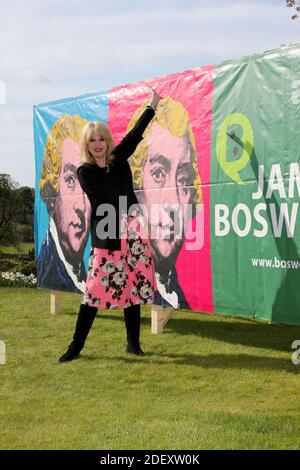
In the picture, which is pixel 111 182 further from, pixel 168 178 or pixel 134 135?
pixel 168 178

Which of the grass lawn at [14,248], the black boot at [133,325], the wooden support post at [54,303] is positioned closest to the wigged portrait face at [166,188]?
the black boot at [133,325]

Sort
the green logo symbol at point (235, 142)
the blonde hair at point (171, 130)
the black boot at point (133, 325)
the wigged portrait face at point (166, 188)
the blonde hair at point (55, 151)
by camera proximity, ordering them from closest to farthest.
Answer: the green logo symbol at point (235, 142), the black boot at point (133, 325), the blonde hair at point (171, 130), the wigged portrait face at point (166, 188), the blonde hair at point (55, 151)

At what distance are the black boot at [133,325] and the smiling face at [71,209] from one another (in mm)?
1985

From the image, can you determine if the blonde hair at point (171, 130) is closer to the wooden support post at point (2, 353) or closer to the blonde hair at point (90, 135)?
the blonde hair at point (90, 135)

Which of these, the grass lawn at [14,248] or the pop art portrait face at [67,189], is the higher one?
the pop art portrait face at [67,189]

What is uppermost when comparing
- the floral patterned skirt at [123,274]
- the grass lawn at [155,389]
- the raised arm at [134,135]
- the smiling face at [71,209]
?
the raised arm at [134,135]

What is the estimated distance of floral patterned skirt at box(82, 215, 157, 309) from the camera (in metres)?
5.19

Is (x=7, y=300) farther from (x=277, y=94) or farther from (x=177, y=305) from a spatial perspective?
(x=277, y=94)

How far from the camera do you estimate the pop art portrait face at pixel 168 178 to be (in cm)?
584

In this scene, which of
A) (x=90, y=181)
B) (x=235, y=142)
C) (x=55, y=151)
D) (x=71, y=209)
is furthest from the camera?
(x=55, y=151)

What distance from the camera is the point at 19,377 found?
186 inches

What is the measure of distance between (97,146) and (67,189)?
2.34 meters

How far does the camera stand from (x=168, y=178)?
606 cm

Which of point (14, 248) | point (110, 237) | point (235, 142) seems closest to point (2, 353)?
point (110, 237)
